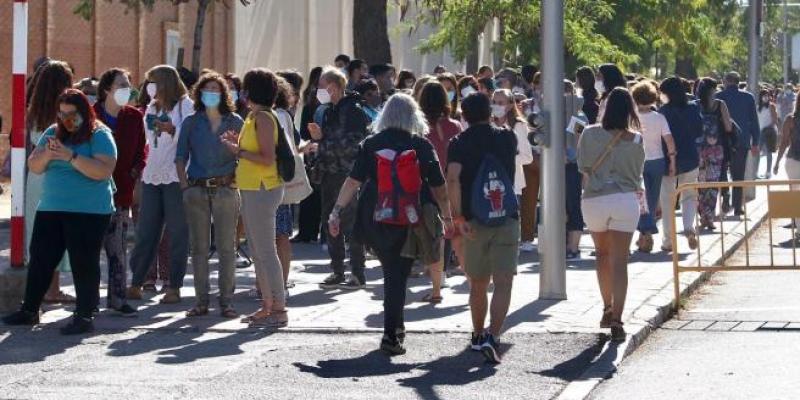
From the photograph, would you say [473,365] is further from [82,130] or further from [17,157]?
[17,157]

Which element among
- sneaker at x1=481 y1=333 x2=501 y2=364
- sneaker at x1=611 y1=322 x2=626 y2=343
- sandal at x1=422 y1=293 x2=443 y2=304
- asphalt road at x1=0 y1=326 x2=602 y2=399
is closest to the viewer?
asphalt road at x1=0 y1=326 x2=602 y2=399

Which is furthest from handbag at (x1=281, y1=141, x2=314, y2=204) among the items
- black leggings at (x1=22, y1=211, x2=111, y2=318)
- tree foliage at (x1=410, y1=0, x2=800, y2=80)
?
tree foliage at (x1=410, y1=0, x2=800, y2=80)

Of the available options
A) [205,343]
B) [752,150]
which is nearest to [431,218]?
[205,343]

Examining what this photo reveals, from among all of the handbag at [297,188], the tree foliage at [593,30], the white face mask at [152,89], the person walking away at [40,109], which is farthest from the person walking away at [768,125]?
the person walking away at [40,109]

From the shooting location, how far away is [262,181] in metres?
11.4

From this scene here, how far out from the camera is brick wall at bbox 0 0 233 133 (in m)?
27.7

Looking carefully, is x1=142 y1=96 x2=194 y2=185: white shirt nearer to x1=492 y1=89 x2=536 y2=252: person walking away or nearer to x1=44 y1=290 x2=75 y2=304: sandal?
x1=44 y1=290 x2=75 y2=304: sandal

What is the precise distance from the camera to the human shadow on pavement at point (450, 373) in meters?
9.28

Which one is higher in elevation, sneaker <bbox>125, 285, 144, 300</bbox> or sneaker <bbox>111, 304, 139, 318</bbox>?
sneaker <bbox>125, 285, 144, 300</bbox>

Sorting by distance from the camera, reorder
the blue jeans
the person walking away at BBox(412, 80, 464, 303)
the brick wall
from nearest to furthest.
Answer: the person walking away at BBox(412, 80, 464, 303)
the blue jeans
the brick wall

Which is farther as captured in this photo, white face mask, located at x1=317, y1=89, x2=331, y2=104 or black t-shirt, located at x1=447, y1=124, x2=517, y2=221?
white face mask, located at x1=317, y1=89, x2=331, y2=104

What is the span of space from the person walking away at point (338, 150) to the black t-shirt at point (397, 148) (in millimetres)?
3365

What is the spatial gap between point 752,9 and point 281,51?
1242 cm

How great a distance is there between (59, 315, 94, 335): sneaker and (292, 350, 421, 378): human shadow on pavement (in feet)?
6.24
